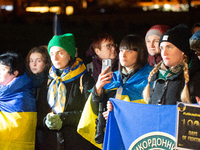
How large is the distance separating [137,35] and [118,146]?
125 centimetres

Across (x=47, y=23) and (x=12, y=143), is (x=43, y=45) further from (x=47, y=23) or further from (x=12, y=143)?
(x=12, y=143)

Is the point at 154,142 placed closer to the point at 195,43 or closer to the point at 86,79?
the point at 195,43

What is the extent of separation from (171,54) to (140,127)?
30.9 inches

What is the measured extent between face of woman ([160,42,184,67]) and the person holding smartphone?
0.99ft

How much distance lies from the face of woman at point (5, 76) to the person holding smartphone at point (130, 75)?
124 cm

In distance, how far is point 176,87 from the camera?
9.45 ft

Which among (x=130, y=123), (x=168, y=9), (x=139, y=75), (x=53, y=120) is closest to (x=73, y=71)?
(x=53, y=120)

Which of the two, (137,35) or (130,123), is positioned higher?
(137,35)

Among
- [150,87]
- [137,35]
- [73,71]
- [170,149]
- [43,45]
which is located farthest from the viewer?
[43,45]

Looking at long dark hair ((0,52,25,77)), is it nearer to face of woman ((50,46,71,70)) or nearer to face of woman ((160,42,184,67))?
face of woman ((50,46,71,70))

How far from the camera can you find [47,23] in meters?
4.41

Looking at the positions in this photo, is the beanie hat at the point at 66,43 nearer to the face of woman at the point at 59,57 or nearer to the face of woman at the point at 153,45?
the face of woman at the point at 59,57

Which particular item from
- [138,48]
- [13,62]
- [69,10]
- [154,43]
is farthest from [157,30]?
[13,62]

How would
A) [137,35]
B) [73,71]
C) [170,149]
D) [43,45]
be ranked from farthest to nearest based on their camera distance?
[43,45]
[73,71]
[137,35]
[170,149]
